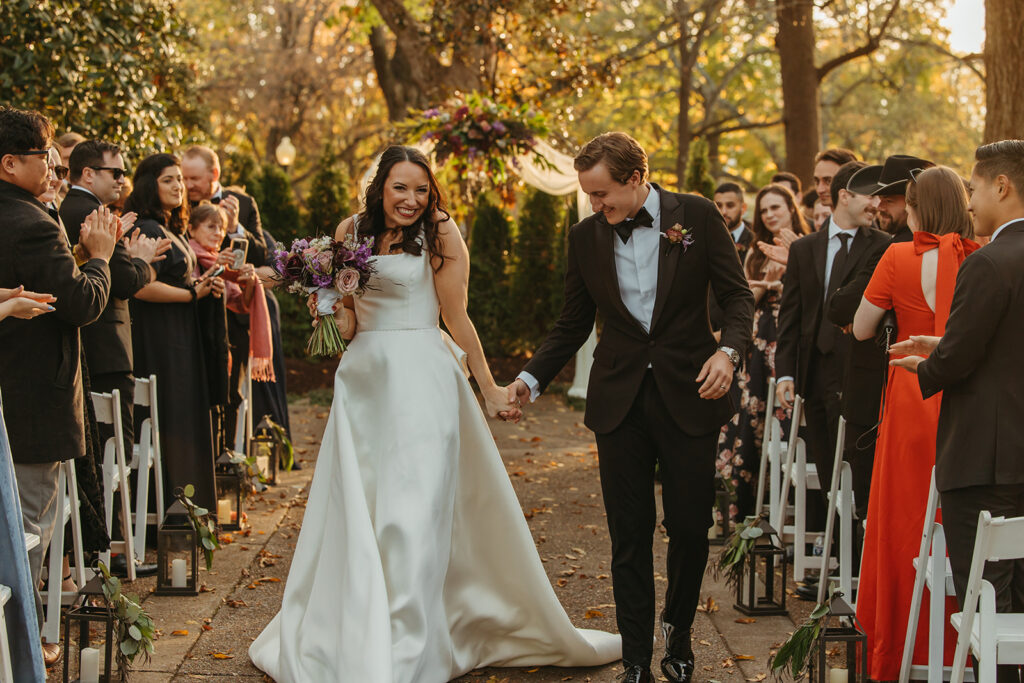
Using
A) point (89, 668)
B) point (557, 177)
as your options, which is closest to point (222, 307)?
point (89, 668)

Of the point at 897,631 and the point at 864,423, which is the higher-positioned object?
the point at 864,423

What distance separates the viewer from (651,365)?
14.3 feet

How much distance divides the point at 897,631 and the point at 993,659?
1467 mm

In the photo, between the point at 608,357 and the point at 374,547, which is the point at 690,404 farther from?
the point at 374,547

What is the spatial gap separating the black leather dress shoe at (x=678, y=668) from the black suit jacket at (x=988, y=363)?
4.75ft

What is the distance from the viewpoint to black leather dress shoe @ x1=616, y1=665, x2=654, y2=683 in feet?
14.2

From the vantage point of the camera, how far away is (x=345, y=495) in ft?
14.7

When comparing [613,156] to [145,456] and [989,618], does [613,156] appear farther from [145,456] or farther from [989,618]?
[145,456]

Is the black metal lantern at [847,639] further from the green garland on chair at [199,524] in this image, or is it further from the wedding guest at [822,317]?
the green garland on chair at [199,524]

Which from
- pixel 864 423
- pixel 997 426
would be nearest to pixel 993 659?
pixel 997 426

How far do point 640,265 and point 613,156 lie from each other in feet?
1.54

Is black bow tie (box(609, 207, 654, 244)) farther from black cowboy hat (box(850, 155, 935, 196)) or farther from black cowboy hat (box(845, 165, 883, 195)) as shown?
black cowboy hat (box(845, 165, 883, 195))

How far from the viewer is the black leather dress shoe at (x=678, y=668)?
177 inches

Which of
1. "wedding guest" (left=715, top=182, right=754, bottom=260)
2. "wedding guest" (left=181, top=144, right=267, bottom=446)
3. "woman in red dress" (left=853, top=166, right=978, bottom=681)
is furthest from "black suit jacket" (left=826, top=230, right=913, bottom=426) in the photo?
"wedding guest" (left=181, top=144, right=267, bottom=446)
